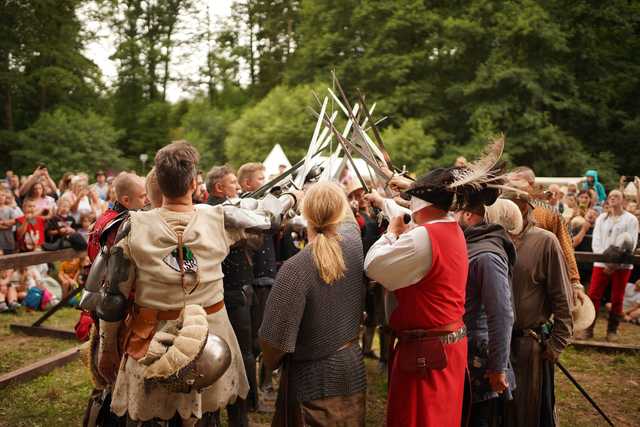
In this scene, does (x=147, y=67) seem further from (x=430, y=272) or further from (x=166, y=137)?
(x=430, y=272)

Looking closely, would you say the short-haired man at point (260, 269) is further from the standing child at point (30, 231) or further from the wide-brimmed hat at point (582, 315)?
the standing child at point (30, 231)

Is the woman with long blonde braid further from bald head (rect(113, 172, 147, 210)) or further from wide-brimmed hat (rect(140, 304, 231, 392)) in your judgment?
bald head (rect(113, 172, 147, 210))

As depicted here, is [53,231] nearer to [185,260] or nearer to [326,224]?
[185,260]

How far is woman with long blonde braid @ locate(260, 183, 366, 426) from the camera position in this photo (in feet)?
8.36

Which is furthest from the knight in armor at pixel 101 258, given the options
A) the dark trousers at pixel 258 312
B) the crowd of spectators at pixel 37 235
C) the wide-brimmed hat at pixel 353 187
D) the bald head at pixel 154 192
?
the crowd of spectators at pixel 37 235

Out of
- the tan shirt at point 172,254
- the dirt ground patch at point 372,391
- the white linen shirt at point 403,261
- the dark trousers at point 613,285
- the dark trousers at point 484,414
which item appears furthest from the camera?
the dark trousers at point 613,285

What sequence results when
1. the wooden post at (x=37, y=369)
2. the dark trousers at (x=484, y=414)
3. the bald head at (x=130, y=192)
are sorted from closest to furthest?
1. the dark trousers at (x=484, y=414)
2. the bald head at (x=130, y=192)
3. the wooden post at (x=37, y=369)

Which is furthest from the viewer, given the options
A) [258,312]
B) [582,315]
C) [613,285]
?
[613,285]

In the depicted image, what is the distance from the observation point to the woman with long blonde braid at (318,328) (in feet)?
8.36

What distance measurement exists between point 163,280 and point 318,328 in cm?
73

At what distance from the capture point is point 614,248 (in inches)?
263

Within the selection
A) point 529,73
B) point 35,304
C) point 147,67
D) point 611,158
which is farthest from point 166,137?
point 35,304

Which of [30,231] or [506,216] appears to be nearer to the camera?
[506,216]

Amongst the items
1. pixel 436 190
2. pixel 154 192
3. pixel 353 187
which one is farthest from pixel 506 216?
pixel 353 187
